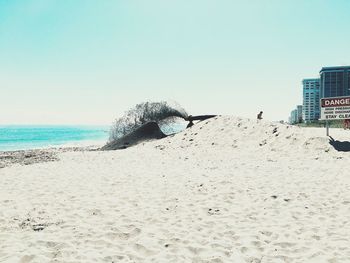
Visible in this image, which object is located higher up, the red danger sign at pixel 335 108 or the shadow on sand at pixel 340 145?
the red danger sign at pixel 335 108

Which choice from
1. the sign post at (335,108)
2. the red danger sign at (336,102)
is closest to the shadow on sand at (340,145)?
the sign post at (335,108)

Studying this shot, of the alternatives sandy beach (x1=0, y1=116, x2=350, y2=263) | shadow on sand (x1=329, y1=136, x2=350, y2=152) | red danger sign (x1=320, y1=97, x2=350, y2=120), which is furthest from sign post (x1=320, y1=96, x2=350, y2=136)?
sandy beach (x1=0, y1=116, x2=350, y2=263)

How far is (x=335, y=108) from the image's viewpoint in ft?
71.5

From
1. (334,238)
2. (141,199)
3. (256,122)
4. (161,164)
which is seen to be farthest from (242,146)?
(334,238)

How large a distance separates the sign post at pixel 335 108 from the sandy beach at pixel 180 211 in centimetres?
423

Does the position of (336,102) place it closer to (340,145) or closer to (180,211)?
(340,145)

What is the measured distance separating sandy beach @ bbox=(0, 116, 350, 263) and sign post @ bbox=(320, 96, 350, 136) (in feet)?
13.9

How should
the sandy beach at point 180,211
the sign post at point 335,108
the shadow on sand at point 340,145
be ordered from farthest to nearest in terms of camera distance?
1. the sign post at point 335,108
2. the shadow on sand at point 340,145
3. the sandy beach at point 180,211

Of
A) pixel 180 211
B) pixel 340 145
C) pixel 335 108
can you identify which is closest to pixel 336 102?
pixel 335 108

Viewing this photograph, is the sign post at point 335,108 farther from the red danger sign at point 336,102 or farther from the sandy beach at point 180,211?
the sandy beach at point 180,211

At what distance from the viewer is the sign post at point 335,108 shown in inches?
843

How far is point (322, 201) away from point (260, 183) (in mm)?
2624

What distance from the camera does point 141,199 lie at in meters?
10.5

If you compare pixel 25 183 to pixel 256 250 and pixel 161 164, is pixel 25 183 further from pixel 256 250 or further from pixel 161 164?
pixel 256 250
